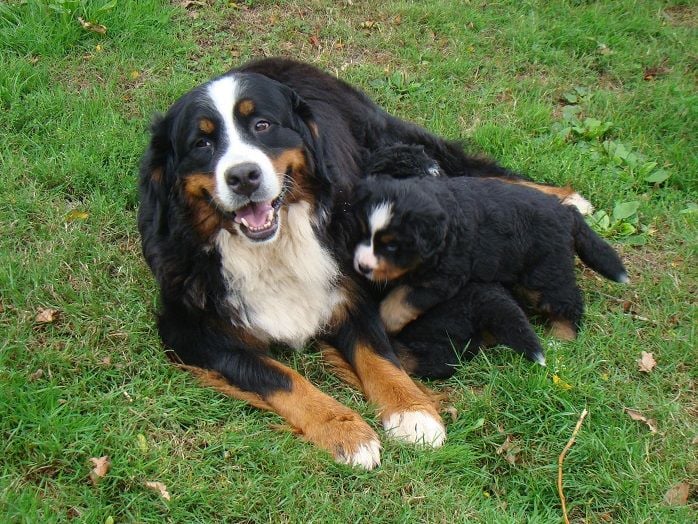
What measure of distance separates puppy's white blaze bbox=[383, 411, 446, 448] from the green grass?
0.26 ft

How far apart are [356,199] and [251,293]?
74 cm

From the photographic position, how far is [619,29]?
244 inches

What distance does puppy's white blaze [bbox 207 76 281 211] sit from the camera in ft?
9.96

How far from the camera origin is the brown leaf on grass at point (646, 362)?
11.6 feet

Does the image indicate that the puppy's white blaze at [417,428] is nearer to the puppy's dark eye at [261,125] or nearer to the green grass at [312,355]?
the green grass at [312,355]

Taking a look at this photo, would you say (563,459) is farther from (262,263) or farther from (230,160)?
(230,160)

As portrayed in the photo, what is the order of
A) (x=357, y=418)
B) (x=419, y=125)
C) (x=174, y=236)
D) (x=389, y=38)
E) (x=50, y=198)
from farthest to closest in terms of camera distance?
(x=389, y=38), (x=419, y=125), (x=50, y=198), (x=174, y=236), (x=357, y=418)

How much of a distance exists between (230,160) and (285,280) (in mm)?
744

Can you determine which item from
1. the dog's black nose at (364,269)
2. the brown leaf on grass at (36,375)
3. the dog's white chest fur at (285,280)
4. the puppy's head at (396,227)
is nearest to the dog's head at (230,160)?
the dog's white chest fur at (285,280)

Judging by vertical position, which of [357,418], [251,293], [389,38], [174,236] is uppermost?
[389,38]

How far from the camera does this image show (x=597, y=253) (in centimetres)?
386

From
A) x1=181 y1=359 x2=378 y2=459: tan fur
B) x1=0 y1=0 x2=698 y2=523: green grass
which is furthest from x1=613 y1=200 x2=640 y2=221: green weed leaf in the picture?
x1=181 y1=359 x2=378 y2=459: tan fur

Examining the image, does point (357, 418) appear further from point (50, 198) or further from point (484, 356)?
point (50, 198)

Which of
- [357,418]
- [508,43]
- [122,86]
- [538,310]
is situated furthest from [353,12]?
[357,418]
